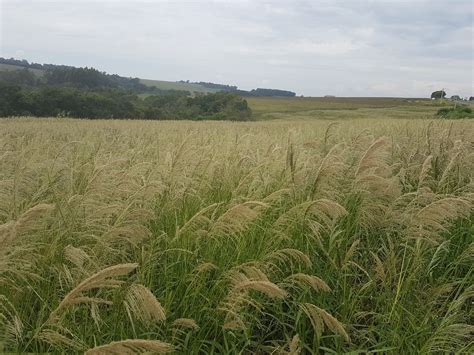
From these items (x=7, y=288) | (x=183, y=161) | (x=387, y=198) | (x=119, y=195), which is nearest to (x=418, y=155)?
(x=387, y=198)

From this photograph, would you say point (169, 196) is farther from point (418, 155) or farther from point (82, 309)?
point (418, 155)

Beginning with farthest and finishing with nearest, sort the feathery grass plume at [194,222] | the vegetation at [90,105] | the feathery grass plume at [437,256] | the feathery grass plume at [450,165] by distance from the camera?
the vegetation at [90,105], the feathery grass plume at [450,165], the feathery grass plume at [437,256], the feathery grass plume at [194,222]

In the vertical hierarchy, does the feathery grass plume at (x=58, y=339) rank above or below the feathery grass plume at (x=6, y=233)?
below

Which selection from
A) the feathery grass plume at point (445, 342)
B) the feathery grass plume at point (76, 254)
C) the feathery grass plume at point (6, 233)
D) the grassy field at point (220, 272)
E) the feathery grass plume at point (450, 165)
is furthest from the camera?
the feathery grass plume at point (450, 165)

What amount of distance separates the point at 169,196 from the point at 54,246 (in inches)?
43.9

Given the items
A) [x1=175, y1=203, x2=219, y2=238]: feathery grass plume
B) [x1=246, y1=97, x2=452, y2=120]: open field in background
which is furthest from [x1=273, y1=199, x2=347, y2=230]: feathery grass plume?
[x1=246, y1=97, x2=452, y2=120]: open field in background

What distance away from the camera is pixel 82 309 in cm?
227

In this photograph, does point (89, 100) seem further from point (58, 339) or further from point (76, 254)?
point (58, 339)

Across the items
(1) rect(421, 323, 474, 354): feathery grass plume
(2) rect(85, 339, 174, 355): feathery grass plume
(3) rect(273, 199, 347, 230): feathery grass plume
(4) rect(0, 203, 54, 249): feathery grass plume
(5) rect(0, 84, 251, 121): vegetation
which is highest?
(5) rect(0, 84, 251, 121): vegetation

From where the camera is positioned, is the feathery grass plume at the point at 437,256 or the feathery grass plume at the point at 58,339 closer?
the feathery grass plume at the point at 58,339

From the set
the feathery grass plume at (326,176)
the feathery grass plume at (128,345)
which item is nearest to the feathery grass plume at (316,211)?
the feathery grass plume at (326,176)

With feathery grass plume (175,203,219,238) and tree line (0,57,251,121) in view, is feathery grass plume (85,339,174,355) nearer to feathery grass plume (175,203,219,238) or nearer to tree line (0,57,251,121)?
feathery grass plume (175,203,219,238)

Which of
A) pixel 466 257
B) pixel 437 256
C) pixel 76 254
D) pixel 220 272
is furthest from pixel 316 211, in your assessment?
pixel 76 254

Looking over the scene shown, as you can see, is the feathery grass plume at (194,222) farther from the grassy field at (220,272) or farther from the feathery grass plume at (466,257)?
the feathery grass plume at (466,257)
